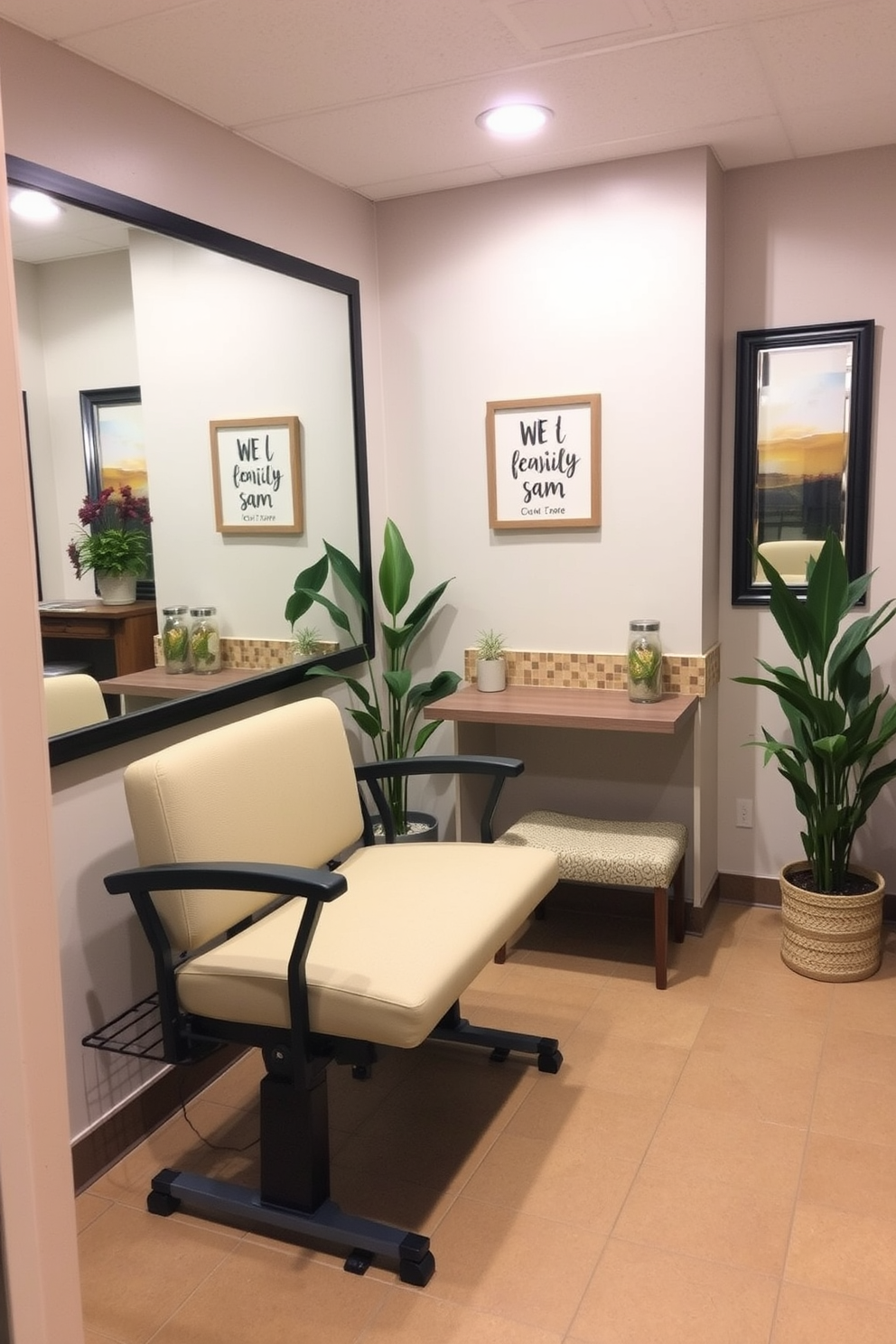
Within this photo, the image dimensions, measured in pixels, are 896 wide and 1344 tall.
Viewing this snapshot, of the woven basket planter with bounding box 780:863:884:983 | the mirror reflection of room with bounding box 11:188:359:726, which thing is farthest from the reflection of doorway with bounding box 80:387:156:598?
the woven basket planter with bounding box 780:863:884:983

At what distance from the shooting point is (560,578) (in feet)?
10.9

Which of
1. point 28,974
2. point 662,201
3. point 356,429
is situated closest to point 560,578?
point 356,429

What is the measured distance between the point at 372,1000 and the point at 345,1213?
20.7 inches

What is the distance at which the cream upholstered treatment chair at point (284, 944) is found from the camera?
1.91 metres

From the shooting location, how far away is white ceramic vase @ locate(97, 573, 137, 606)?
7.63ft

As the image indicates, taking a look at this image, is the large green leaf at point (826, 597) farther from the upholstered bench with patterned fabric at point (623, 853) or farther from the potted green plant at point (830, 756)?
the upholstered bench with patterned fabric at point (623, 853)

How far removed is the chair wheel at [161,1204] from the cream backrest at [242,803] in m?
0.50

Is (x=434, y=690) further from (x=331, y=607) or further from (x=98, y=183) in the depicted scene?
(x=98, y=183)

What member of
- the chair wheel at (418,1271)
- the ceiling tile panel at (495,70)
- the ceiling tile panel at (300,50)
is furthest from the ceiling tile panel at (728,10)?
the chair wheel at (418,1271)

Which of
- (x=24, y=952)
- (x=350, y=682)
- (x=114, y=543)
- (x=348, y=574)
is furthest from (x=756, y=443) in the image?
(x=24, y=952)

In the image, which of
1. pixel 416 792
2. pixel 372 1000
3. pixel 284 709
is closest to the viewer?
pixel 372 1000

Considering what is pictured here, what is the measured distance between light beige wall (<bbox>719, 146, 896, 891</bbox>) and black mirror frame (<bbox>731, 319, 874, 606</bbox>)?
1.2 inches

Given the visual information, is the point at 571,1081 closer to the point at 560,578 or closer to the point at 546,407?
the point at 560,578

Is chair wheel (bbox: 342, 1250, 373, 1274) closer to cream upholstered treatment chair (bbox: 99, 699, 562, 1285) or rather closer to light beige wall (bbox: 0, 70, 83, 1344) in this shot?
cream upholstered treatment chair (bbox: 99, 699, 562, 1285)
